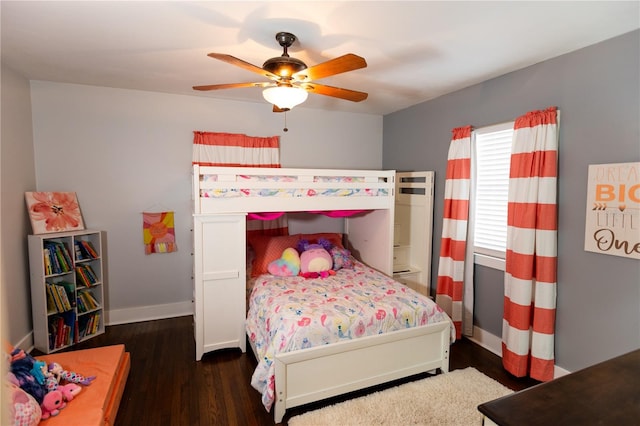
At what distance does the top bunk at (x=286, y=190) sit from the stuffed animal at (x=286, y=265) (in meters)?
0.52

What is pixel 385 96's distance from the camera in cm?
361

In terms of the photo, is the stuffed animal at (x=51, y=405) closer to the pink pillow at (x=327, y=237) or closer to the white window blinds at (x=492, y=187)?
the pink pillow at (x=327, y=237)

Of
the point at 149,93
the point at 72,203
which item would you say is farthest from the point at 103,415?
the point at 149,93

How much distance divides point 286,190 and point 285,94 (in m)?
1.10

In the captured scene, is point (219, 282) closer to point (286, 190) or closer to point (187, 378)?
point (187, 378)

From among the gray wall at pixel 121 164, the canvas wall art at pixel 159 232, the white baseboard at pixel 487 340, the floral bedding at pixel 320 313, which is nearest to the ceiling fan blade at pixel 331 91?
the floral bedding at pixel 320 313

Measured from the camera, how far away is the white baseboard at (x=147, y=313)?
3.53m

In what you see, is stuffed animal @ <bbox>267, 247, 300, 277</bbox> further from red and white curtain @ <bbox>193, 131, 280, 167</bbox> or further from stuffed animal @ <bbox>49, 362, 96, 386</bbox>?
stuffed animal @ <bbox>49, 362, 96, 386</bbox>

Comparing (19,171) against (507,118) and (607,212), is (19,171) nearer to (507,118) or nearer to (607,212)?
(507,118)

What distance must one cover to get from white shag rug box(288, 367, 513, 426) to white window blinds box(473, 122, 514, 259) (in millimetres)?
1146

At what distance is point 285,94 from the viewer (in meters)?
2.09

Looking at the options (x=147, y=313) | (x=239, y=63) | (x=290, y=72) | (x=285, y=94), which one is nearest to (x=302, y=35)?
(x=290, y=72)

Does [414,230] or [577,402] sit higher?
[414,230]

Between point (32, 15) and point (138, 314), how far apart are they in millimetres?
2765
